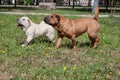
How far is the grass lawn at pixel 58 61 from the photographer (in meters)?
6.02

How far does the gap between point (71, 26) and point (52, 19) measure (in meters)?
0.57

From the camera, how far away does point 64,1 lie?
44406 mm

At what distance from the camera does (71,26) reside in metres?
8.29

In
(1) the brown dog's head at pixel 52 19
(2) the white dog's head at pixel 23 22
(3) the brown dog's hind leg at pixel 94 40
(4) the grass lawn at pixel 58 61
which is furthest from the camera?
(3) the brown dog's hind leg at pixel 94 40

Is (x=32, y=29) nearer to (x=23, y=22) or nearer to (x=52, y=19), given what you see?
(x=23, y=22)

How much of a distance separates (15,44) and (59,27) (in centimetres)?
127

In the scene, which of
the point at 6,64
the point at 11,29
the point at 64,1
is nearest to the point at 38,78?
the point at 6,64

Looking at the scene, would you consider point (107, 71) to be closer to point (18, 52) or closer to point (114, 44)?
point (18, 52)

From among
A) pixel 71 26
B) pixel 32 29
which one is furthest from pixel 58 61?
pixel 32 29

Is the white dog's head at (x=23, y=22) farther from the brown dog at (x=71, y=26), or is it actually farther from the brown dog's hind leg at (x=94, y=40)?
the brown dog's hind leg at (x=94, y=40)

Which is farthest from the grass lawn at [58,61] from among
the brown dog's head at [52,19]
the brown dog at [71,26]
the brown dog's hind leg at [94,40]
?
the brown dog's head at [52,19]

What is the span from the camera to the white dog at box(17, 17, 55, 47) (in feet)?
27.9

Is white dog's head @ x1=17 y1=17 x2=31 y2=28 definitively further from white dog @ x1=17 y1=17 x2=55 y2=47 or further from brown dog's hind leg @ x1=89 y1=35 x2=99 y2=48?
brown dog's hind leg @ x1=89 y1=35 x2=99 y2=48

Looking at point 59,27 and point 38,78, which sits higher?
point 59,27
